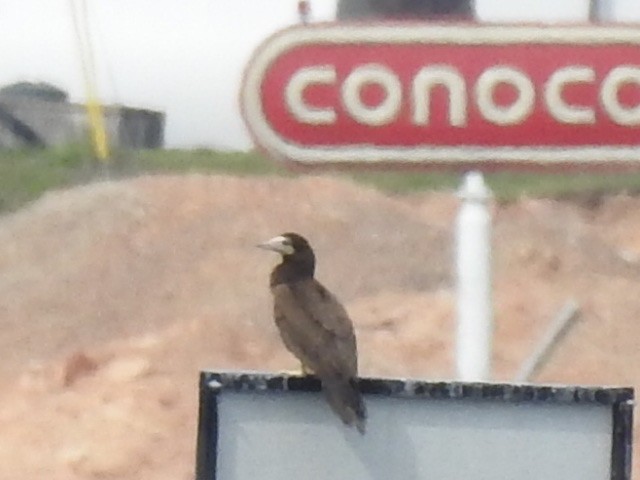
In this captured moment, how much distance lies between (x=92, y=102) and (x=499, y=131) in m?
1.68

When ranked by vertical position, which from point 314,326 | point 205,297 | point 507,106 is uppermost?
point 507,106

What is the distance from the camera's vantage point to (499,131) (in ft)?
6.16

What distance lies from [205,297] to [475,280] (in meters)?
2.37

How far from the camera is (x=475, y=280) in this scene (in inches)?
75.5

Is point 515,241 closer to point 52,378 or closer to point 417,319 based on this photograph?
point 417,319

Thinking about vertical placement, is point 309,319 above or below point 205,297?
above

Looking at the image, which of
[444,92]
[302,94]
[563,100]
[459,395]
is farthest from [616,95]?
[459,395]

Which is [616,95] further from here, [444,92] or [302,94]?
[302,94]

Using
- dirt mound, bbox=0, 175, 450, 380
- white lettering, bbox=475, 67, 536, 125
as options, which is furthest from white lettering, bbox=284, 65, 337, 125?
dirt mound, bbox=0, 175, 450, 380

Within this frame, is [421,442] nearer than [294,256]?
Yes

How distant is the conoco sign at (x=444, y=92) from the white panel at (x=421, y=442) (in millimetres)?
604

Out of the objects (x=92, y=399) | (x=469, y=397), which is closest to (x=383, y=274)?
(x=92, y=399)

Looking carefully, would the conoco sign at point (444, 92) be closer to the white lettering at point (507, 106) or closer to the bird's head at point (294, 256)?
the white lettering at point (507, 106)

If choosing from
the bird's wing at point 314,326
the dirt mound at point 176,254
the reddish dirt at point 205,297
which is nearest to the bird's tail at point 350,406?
the bird's wing at point 314,326
